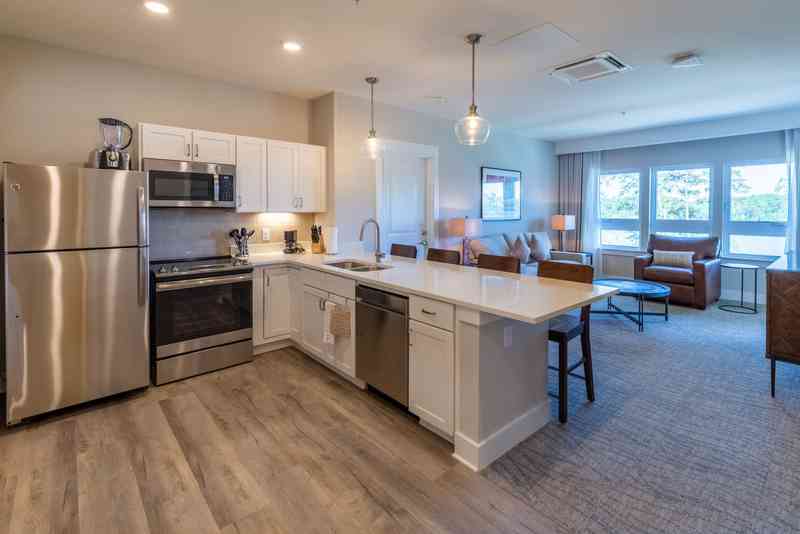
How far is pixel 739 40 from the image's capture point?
10.5 ft

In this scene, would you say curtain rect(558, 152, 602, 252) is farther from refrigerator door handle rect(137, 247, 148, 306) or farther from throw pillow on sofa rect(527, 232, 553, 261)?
refrigerator door handle rect(137, 247, 148, 306)

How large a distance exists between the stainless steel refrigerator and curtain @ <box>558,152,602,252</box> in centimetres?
712

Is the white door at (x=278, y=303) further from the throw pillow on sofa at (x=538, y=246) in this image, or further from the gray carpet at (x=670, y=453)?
the throw pillow on sofa at (x=538, y=246)

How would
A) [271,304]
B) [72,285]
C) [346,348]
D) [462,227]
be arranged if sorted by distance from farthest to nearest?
[462,227]
[271,304]
[346,348]
[72,285]

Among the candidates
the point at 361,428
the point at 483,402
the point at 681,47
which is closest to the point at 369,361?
the point at 361,428

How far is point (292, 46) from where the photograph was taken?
325 cm

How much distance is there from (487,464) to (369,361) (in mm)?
1058

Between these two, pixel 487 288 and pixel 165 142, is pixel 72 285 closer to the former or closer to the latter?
pixel 165 142

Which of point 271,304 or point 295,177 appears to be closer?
point 271,304

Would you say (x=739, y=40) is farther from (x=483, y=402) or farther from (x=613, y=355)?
(x=483, y=402)

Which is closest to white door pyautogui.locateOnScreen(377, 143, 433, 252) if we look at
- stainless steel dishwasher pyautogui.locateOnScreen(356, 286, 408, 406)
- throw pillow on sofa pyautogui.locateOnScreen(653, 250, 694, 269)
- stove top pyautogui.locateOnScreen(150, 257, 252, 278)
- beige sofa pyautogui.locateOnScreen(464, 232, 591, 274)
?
beige sofa pyautogui.locateOnScreen(464, 232, 591, 274)

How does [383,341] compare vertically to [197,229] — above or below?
below

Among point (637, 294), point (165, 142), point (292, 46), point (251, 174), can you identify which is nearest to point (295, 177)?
point (251, 174)

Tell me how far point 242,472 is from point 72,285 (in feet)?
5.73
